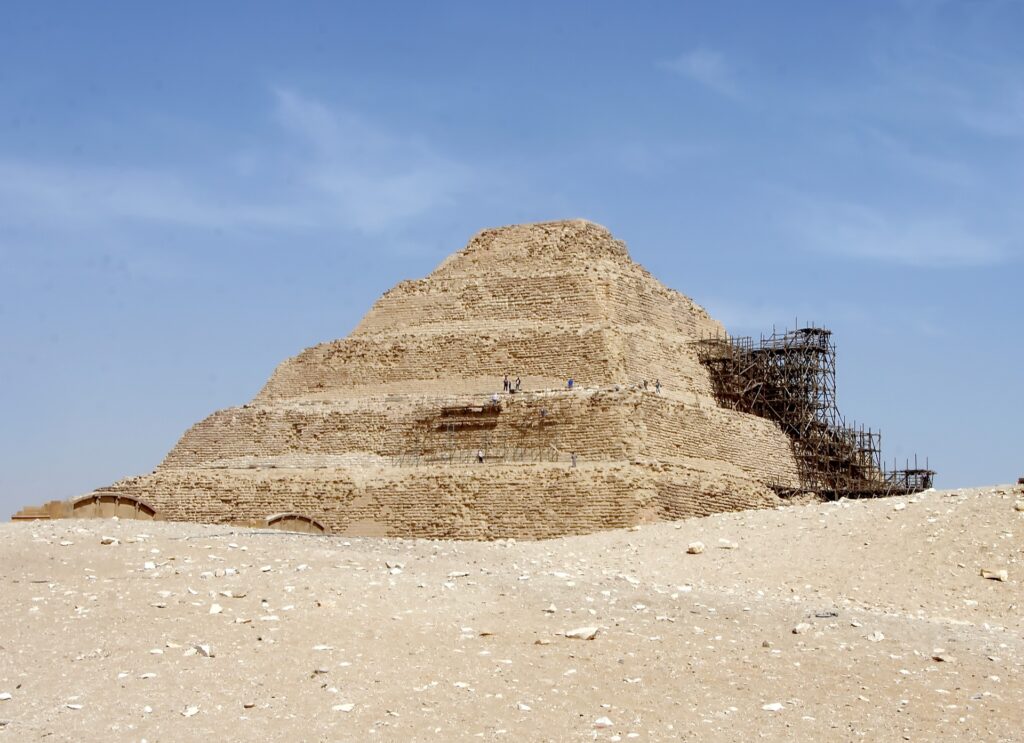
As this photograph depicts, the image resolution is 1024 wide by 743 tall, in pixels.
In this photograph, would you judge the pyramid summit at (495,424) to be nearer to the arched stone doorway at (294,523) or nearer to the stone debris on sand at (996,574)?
the arched stone doorway at (294,523)

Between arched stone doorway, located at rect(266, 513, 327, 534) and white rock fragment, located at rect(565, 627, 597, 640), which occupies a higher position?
arched stone doorway, located at rect(266, 513, 327, 534)

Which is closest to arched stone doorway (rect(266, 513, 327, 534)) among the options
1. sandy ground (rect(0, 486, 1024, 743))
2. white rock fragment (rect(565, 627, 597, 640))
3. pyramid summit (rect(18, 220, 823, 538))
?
pyramid summit (rect(18, 220, 823, 538))

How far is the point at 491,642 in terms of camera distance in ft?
51.8

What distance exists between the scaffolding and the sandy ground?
19.8m

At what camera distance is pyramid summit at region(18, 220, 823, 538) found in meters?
33.6

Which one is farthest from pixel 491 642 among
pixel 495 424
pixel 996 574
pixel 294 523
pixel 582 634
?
pixel 495 424

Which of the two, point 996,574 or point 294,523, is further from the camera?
point 294,523

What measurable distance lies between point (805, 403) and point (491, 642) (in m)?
30.9

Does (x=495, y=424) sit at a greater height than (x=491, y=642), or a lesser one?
greater

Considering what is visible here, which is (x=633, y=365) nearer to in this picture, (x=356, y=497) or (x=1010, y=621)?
(x=356, y=497)

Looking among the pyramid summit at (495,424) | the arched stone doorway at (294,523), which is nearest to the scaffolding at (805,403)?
the pyramid summit at (495,424)

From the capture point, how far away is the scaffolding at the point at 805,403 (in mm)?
43156

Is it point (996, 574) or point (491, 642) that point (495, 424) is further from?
point (491, 642)

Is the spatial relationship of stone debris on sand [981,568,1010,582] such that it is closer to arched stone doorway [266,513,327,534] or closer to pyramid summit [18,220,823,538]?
pyramid summit [18,220,823,538]
